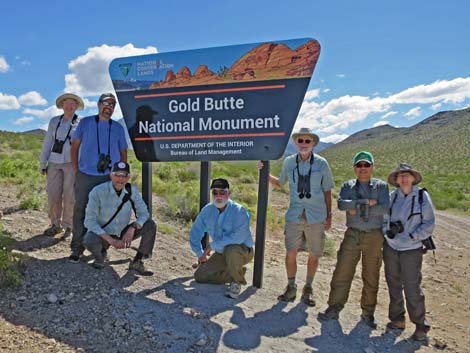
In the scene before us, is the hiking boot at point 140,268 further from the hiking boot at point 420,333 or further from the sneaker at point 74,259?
the hiking boot at point 420,333

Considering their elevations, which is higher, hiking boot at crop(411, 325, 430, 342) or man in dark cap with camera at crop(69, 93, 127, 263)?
man in dark cap with camera at crop(69, 93, 127, 263)

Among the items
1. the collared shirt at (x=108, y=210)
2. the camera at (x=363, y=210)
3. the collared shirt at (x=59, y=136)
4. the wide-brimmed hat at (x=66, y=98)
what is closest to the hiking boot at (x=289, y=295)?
the camera at (x=363, y=210)

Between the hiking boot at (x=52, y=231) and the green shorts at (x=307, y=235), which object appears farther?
the hiking boot at (x=52, y=231)

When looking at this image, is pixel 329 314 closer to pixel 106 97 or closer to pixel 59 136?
pixel 106 97

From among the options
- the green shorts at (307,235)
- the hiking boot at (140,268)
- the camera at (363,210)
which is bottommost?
the hiking boot at (140,268)

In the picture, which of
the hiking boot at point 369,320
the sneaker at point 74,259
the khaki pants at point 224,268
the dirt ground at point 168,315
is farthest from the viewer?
the sneaker at point 74,259

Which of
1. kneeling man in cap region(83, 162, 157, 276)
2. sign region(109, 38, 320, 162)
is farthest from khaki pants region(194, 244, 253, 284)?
sign region(109, 38, 320, 162)

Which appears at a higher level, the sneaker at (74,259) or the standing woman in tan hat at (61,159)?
the standing woman in tan hat at (61,159)

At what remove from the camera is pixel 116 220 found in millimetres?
5309

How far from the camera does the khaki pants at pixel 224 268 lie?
5078 millimetres

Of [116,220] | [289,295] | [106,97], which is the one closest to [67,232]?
[116,220]

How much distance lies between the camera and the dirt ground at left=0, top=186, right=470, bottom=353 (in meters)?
3.79

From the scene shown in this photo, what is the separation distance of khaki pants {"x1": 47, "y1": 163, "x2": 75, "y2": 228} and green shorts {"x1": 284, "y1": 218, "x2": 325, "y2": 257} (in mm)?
3349

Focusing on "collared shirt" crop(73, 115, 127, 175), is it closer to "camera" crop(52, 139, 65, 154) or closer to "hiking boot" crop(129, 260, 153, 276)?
"camera" crop(52, 139, 65, 154)
